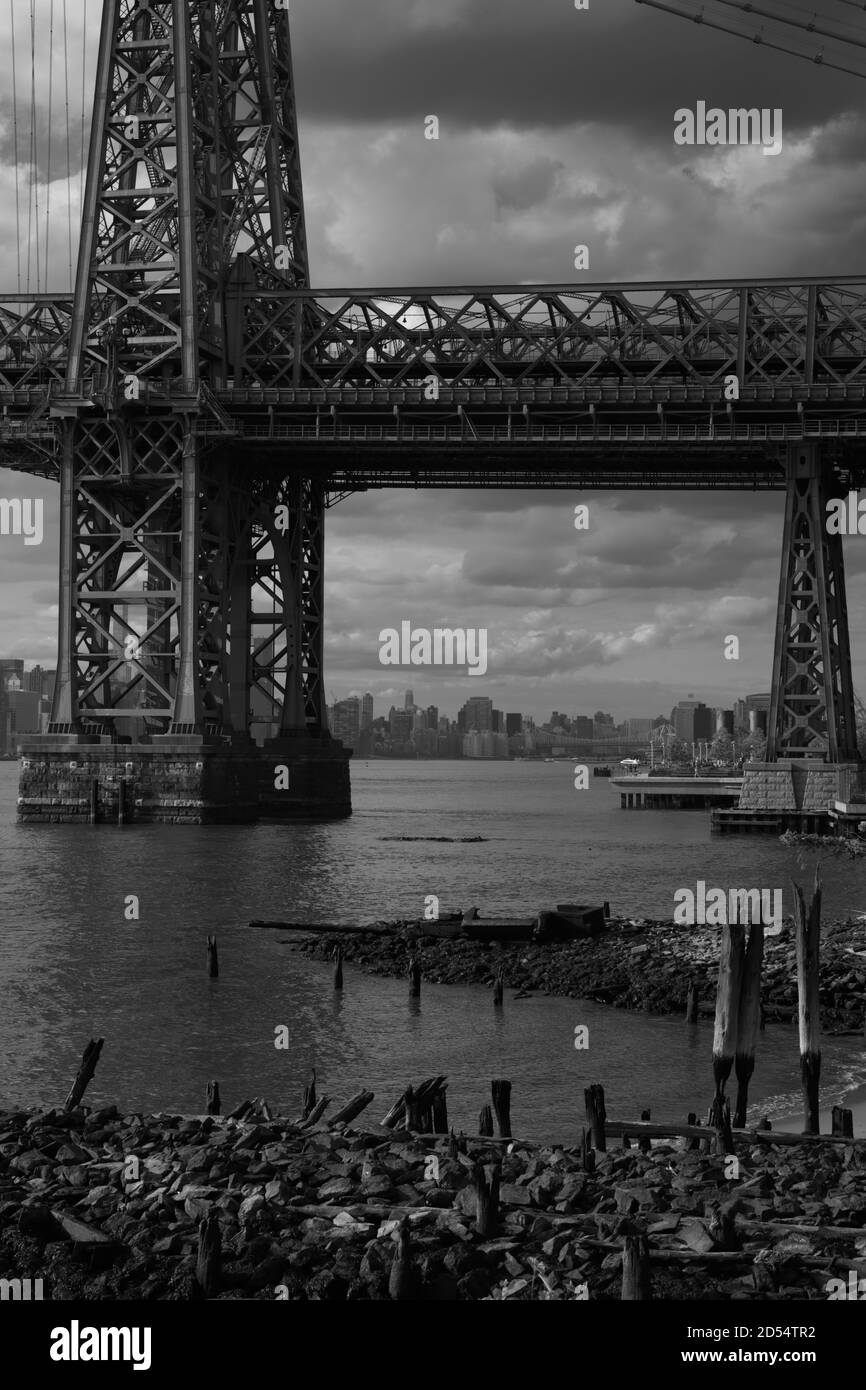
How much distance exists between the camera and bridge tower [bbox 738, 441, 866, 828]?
8081 centimetres

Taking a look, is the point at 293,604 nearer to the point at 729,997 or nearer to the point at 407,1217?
the point at 729,997

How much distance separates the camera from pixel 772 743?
83938mm

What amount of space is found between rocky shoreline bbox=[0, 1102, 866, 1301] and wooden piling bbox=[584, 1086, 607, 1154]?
0.41 metres

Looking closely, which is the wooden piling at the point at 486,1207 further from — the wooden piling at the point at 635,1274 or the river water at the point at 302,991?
the river water at the point at 302,991

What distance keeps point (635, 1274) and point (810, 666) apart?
2833 inches

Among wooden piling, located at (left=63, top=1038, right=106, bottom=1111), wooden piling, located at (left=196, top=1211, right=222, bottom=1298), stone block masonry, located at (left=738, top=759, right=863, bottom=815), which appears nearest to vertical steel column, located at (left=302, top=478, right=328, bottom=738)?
stone block masonry, located at (left=738, top=759, right=863, bottom=815)

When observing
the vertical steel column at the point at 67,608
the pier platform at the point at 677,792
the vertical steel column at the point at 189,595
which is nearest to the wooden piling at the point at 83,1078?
the vertical steel column at the point at 189,595

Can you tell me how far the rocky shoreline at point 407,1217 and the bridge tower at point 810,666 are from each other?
63.7 metres

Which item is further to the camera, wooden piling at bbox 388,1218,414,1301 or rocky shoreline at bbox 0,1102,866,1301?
rocky shoreline at bbox 0,1102,866,1301

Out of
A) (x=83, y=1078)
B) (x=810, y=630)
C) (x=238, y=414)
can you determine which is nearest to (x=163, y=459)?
(x=238, y=414)

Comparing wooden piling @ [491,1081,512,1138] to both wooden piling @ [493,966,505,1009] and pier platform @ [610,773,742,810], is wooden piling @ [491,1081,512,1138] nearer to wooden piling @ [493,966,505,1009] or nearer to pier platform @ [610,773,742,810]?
wooden piling @ [493,966,505,1009]
